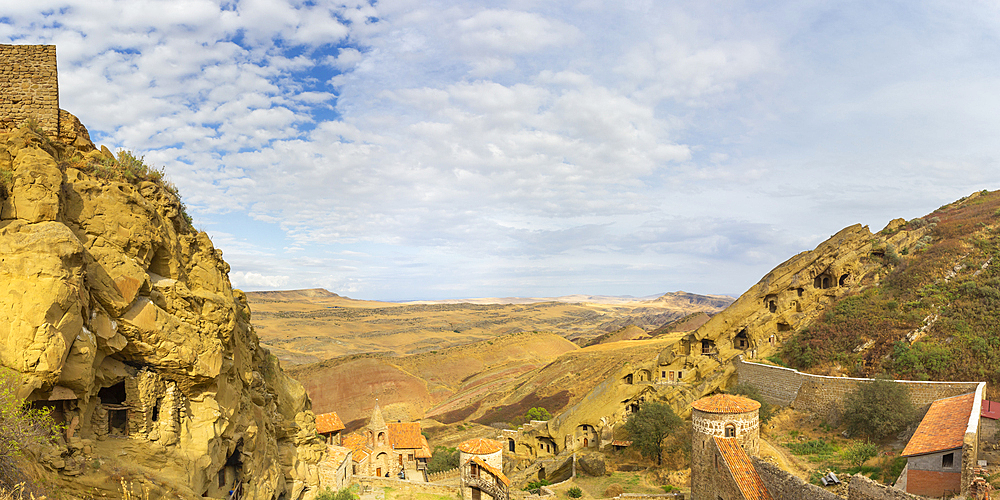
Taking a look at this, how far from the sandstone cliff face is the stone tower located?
16.7m

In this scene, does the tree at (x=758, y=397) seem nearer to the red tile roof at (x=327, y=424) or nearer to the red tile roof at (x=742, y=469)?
the red tile roof at (x=742, y=469)

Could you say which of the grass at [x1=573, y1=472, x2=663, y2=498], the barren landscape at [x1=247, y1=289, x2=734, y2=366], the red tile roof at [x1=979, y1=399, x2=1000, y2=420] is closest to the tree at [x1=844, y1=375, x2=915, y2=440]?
the red tile roof at [x1=979, y1=399, x2=1000, y2=420]

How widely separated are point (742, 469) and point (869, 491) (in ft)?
15.0

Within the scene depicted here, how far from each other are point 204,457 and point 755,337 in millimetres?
39416

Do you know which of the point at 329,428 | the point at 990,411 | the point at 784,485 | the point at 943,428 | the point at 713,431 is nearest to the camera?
the point at 784,485

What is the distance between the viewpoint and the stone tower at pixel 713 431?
20359 millimetres

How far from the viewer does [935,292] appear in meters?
34.3

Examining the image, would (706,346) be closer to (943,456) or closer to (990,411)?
(990,411)

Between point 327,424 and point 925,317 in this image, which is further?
point 327,424

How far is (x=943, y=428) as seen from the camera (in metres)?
18.5

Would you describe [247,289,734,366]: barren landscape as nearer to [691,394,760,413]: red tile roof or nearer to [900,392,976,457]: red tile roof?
[691,394,760,413]: red tile roof

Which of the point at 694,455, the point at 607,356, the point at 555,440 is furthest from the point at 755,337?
the point at 607,356

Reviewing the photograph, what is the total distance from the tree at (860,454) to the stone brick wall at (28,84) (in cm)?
3178

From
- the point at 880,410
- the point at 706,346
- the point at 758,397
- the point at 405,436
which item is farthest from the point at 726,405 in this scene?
the point at 706,346
